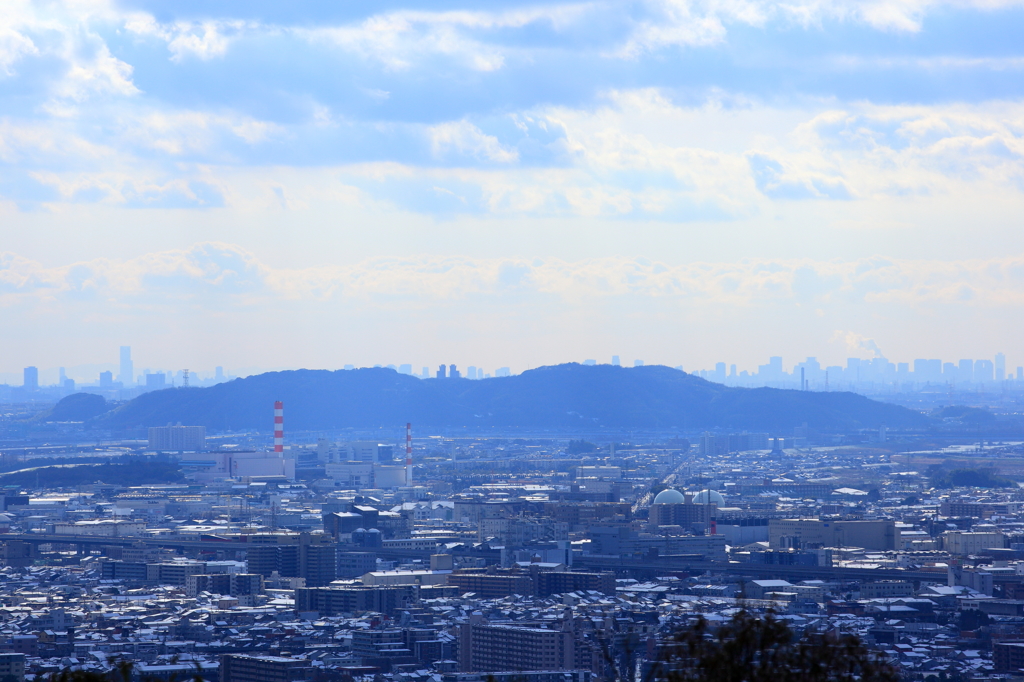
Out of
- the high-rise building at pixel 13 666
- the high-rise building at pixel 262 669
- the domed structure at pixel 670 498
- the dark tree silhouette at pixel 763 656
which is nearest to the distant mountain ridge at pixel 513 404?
the domed structure at pixel 670 498

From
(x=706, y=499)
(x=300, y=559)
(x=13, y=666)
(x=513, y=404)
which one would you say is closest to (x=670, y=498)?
(x=706, y=499)

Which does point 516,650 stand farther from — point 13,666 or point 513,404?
point 513,404

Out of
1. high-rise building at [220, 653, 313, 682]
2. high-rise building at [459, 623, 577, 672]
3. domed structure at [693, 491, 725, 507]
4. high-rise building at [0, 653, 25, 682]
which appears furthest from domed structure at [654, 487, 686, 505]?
high-rise building at [0, 653, 25, 682]

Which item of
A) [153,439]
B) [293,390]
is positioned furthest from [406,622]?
[293,390]

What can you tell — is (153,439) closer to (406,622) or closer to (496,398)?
(496,398)

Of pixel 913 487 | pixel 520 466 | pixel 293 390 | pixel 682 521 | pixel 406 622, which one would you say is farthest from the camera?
pixel 293 390

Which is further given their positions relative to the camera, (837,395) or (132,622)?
(837,395)

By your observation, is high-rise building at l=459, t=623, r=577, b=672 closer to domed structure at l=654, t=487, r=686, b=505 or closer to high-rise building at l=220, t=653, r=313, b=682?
high-rise building at l=220, t=653, r=313, b=682

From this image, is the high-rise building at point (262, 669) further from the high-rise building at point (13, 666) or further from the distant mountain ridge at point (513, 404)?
the distant mountain ridge at point (513, 404)
